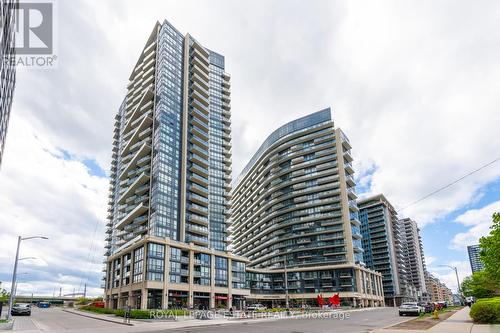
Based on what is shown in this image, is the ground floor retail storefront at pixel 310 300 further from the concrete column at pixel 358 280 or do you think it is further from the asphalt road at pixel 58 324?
the asphalt road at pixel 58 324

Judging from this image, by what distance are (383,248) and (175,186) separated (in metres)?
116

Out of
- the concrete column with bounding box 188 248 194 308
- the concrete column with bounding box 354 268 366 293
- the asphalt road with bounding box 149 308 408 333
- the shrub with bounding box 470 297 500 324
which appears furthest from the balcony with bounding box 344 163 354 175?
the shrub with bounding box 470 297 500 324

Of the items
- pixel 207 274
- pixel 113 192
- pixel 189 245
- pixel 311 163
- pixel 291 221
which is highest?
pixel 311 163

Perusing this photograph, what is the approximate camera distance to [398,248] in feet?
584

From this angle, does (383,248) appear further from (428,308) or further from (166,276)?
(428,308)

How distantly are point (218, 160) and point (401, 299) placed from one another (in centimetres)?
11047

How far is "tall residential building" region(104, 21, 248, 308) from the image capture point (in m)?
71.2

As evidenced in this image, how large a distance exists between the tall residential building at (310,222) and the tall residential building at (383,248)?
103 ft

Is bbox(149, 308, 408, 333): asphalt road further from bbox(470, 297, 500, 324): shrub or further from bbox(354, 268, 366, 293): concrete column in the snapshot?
bbox(354, 268, 366, 293): concrete column

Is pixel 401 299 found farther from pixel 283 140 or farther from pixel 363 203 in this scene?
pixel 283 140

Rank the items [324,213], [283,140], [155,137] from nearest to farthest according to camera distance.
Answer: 1. [155,137]
2. [324,213]
3. [283,140]

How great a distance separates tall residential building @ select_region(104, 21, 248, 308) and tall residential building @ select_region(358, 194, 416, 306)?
9222 centimetres

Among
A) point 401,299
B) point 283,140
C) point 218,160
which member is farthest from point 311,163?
point 401,299

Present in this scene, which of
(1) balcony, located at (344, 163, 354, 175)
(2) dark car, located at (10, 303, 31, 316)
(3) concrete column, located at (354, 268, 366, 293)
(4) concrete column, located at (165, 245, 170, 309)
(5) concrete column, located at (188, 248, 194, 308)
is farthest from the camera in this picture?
(1) balcony, located at (344, 163, 354, 175)
